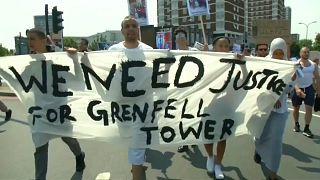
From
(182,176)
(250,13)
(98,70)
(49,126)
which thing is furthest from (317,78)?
(250,13)

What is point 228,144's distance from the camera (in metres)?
7.32

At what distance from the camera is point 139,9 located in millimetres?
12305

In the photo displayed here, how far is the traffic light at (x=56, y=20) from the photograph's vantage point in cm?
1634

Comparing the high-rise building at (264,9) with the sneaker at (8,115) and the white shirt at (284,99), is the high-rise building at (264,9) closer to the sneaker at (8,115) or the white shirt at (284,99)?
the sneaker at (8,115)

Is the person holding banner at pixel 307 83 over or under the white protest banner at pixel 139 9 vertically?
under

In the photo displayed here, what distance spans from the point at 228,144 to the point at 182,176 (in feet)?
6.64

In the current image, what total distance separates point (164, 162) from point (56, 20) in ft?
38.0

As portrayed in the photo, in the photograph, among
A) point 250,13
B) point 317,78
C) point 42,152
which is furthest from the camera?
point 250,13

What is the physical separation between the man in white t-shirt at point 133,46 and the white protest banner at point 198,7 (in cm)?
616

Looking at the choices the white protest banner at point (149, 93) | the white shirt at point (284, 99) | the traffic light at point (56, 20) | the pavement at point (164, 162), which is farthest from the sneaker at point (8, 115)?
the white shirt at point (284, 99)

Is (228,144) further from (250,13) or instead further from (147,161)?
(250,13)

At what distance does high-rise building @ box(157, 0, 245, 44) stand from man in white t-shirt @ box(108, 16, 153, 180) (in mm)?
90545

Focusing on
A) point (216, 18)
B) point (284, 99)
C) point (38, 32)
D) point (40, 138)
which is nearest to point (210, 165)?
point (284, 99)

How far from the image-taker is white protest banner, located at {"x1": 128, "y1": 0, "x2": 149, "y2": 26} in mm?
11971
